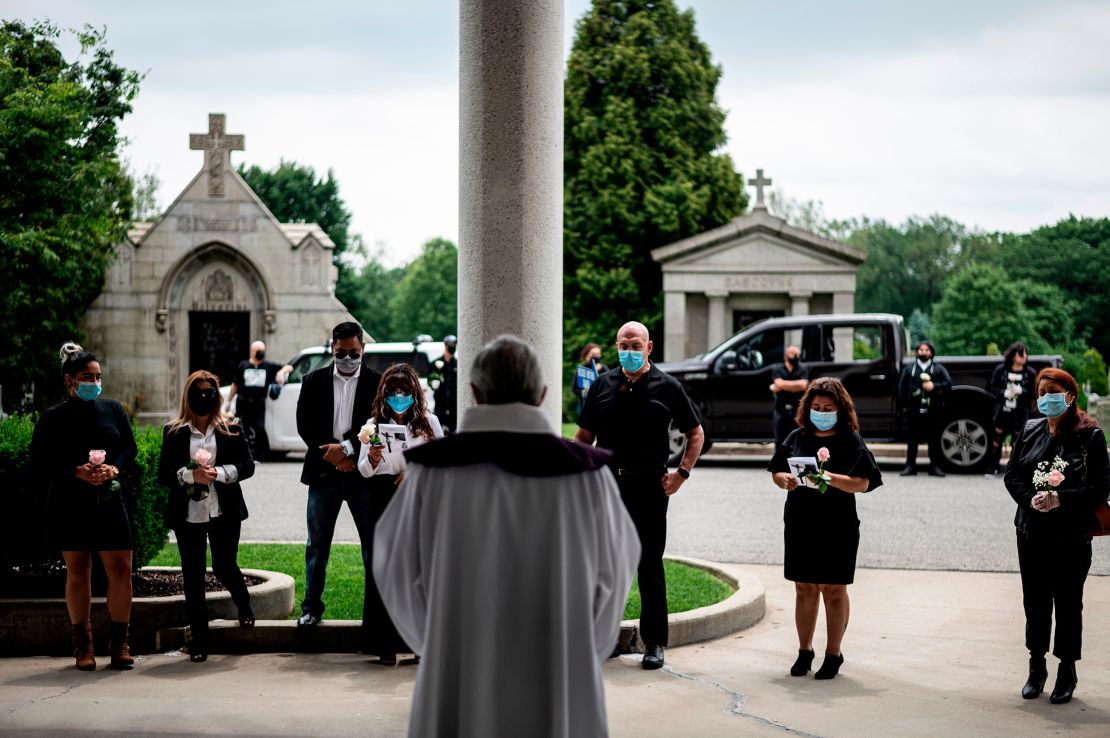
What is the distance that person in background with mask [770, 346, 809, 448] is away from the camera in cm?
1742

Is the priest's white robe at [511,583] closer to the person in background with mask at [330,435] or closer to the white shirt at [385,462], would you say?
the white shirt at [385,462]

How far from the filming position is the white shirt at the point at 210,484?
7.45 meters

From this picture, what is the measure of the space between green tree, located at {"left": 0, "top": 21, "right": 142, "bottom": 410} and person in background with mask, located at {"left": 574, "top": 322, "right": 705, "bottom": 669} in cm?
1705

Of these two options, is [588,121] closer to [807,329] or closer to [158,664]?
[807,329]

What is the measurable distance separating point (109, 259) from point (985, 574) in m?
24.8

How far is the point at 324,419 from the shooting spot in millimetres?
7711

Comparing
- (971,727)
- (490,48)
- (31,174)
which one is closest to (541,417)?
(971,727)

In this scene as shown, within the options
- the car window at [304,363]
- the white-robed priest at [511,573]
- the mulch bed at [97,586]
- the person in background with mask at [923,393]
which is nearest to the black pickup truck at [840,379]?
the person in background with mask at [923,393]

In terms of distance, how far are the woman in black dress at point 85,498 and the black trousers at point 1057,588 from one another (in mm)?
4791

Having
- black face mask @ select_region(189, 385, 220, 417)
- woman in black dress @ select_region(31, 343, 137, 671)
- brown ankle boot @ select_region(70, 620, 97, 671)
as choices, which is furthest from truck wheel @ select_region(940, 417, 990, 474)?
brown ankle boot @ select_region(70, 620, 97, 671)

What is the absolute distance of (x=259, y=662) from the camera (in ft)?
24.4

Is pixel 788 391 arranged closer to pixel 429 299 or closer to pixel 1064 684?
pixel 1064 684

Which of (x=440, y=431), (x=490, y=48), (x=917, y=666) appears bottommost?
(x=917, y=666)

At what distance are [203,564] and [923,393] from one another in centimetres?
1237
